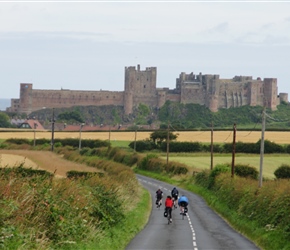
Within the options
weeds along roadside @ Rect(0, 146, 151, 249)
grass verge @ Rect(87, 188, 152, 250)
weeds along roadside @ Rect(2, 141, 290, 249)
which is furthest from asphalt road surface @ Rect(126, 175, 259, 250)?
weeds along roadside @ Rect(0, 146, 151, 249)

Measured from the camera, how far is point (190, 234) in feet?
105

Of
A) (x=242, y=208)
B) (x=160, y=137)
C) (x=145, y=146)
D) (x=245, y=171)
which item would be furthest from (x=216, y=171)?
(x=160, y=137)

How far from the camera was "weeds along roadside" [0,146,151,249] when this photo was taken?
1689cm

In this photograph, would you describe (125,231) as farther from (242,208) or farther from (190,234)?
(242,208)

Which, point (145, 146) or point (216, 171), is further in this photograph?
point (145, 146)

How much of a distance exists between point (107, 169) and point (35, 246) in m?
43.9

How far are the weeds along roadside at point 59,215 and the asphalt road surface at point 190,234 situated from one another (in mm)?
834

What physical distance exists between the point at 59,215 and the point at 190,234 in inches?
494

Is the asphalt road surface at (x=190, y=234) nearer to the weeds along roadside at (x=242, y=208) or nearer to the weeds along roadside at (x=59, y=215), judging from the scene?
the weeds along roadside at (x=242, y=208)

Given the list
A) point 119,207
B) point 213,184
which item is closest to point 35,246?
point 119,207

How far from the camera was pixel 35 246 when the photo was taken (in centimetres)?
1675

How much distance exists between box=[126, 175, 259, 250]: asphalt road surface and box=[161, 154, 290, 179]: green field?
34663 mm

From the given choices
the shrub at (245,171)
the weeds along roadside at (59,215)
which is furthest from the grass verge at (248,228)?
the weeds along roadside at (59,215)

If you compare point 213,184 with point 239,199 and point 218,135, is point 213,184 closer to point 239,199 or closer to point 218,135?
point 239,199
